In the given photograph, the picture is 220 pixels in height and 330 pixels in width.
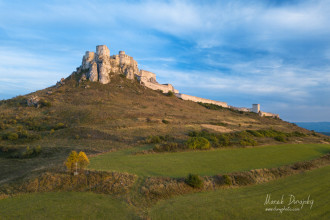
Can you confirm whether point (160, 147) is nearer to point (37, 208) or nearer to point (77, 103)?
point (37, 208)

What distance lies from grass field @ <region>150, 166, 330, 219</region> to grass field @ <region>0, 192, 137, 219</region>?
1942mm

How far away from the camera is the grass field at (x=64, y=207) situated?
936 centimetres

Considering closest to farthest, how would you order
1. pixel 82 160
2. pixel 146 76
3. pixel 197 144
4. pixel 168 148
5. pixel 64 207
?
pixel 64 207, pixel 82 160, pixel 168 148, pixel 197 144, pixel 146 76

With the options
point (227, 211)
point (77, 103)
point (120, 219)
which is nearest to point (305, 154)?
point (227, 211)

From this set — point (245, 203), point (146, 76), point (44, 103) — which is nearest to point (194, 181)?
point (245, 203)

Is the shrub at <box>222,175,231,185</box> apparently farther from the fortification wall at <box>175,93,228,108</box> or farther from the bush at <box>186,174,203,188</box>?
the fortification wall at <box>175,93,228,108</box>

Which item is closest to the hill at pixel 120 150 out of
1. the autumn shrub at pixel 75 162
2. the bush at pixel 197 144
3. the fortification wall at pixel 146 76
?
the bush at pixel 197 144

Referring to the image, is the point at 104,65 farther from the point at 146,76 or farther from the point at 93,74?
the point at 146,76

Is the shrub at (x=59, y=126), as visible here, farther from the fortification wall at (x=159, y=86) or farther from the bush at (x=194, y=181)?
the fortification wall at (x=159, y=86)

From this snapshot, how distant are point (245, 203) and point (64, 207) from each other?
9.07 metres

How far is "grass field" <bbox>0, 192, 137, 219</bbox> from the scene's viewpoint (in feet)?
30.7

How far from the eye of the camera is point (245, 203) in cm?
1069

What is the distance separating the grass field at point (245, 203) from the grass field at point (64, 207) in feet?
6.37

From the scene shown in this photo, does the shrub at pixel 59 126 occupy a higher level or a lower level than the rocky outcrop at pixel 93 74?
lower
